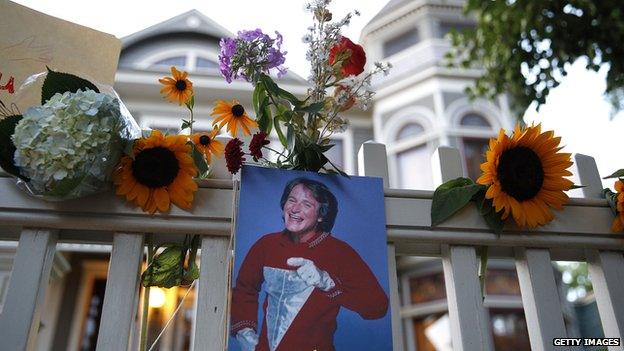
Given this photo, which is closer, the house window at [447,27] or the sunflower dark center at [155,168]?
the sunflower dark center at [155,168]

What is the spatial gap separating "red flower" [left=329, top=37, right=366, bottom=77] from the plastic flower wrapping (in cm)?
46

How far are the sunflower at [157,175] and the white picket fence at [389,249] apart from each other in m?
0.03

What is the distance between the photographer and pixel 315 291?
0.90m

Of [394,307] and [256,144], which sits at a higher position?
[256,144]

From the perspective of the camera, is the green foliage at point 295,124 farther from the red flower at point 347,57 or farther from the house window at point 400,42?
the house window at point 400,42

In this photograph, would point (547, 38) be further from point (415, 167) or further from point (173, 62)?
point (173, 62)

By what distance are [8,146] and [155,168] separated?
256 millimetres

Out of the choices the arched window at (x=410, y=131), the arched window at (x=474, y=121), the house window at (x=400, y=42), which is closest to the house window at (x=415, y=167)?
the arched window at (x=410, y=131)

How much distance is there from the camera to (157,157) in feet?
3.06

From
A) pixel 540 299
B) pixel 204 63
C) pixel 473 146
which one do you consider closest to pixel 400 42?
pixel 473 146

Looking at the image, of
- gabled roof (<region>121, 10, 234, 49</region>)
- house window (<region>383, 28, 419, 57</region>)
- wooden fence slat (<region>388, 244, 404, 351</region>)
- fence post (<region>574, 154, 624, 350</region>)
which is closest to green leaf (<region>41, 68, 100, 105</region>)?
wooden fence slat (<region>388, 244, 404, 351</region>)

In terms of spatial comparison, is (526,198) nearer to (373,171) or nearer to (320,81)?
(373,171)

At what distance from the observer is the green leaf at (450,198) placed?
3.29 ft

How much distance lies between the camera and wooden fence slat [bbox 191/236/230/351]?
2.82 ft
